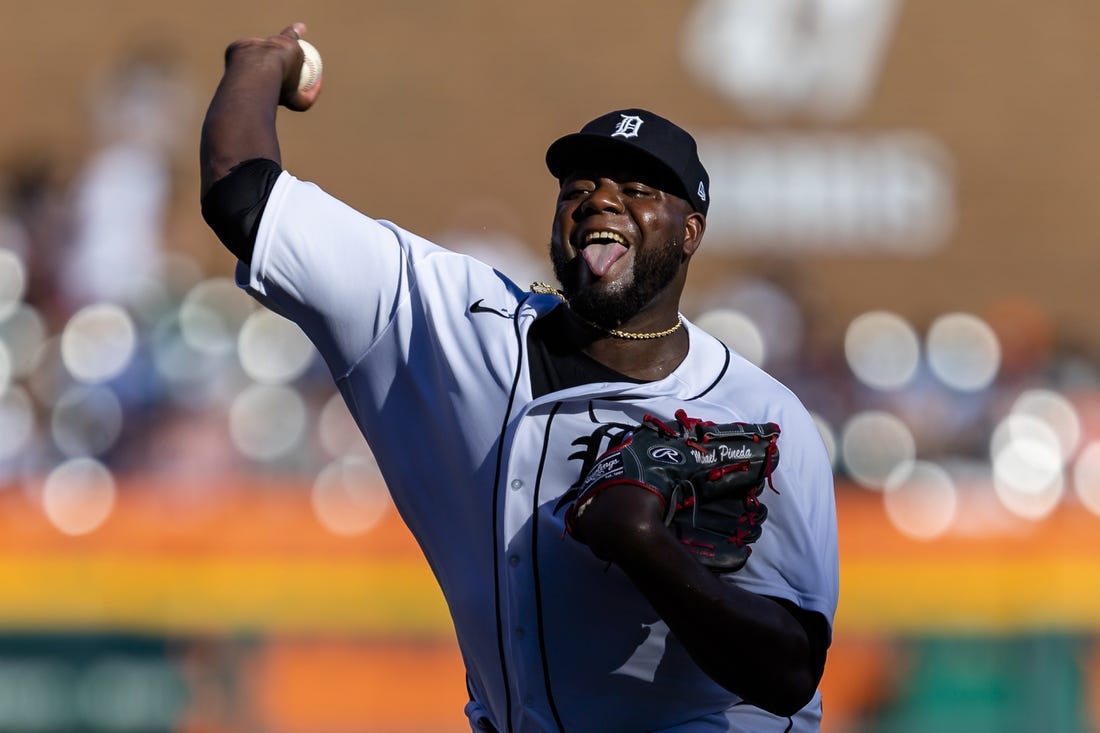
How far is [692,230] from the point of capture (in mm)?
3477

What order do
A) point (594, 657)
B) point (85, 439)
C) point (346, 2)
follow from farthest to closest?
1. point (346, 2)
2. point (85, 439)
3. point (594, 657)

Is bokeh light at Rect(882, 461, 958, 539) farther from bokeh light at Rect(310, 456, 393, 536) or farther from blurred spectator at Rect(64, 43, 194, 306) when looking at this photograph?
blurred spectator at Rect(64, 43, 194, 306)

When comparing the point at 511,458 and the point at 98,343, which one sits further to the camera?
the point at 98,343

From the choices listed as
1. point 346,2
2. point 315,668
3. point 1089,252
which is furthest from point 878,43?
point 315,668

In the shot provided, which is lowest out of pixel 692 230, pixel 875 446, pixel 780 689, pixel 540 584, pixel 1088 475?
pixel 780 689

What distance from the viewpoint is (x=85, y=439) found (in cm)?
779

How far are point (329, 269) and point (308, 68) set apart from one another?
1.95ft

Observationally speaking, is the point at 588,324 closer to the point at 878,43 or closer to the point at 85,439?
the point at 85,439

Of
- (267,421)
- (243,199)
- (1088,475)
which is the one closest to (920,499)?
(1088,475)

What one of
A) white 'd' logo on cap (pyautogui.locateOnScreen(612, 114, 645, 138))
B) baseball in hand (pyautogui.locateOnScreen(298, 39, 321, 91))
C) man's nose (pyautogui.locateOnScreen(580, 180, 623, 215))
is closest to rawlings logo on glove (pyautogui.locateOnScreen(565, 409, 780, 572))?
man's nose (pyautogui.locateOnScreen(580, 180, 623, 215))

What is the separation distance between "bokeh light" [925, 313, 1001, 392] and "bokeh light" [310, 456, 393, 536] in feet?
12.9

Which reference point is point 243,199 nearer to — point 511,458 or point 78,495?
point 511,458

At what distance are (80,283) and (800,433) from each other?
6.45 m

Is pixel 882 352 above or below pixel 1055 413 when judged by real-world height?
above
